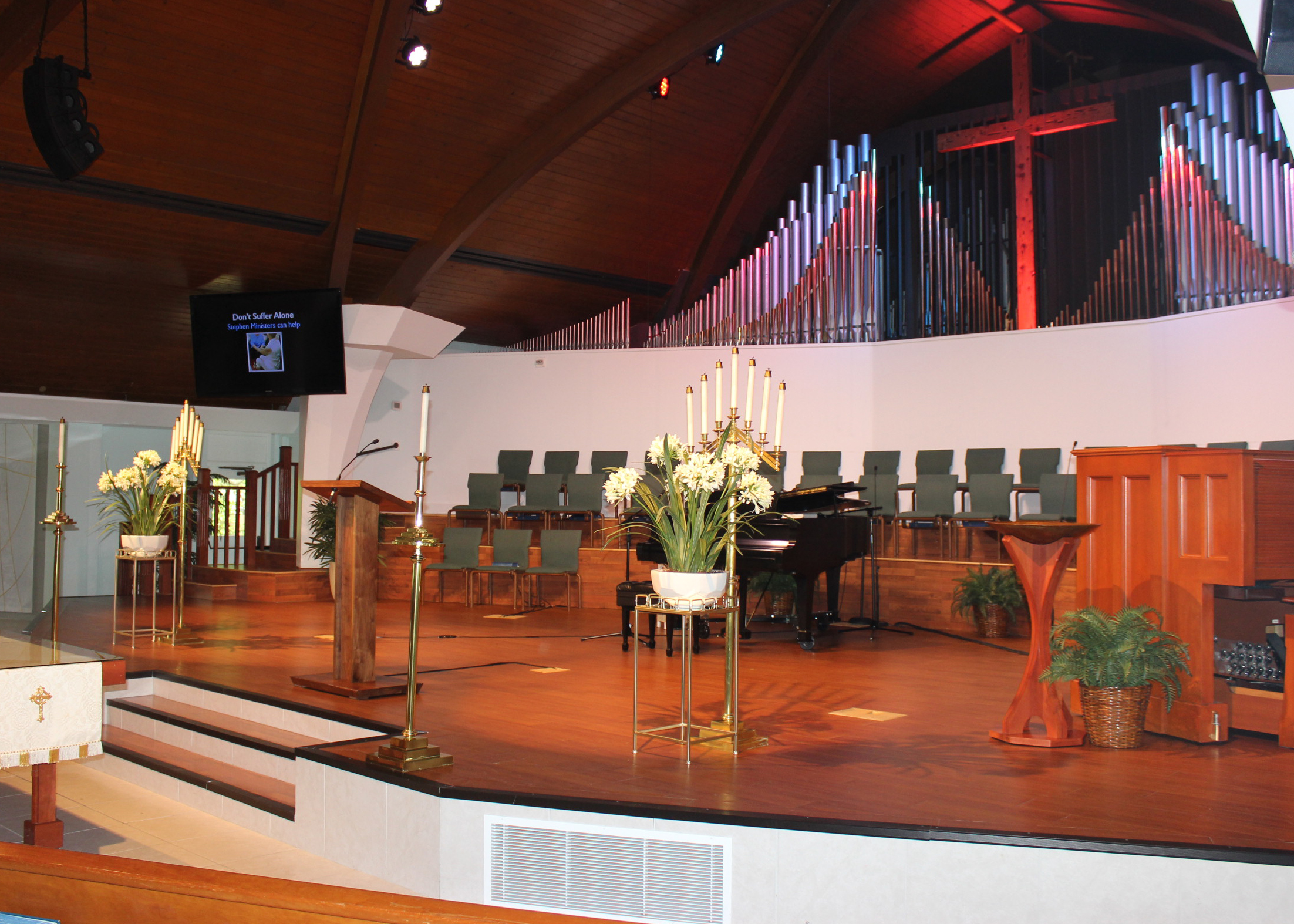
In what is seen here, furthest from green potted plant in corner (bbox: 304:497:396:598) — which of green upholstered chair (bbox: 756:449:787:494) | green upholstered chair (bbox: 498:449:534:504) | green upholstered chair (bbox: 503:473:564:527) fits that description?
green upholstered chair (bbox: 756:449:787:494)

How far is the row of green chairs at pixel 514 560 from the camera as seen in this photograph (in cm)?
877

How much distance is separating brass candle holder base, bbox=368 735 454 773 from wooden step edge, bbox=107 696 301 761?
0.65 meters

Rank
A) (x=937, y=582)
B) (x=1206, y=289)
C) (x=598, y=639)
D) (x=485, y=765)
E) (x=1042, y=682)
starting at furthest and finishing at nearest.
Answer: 1. (x=1206, y=289)
2. (x=937, y=582)
3. (x=598, y=639)
4. (x=1042, y=682)
5. (x=485, y=765)

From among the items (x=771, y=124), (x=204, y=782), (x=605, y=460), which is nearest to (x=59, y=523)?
(x=204, y=782)

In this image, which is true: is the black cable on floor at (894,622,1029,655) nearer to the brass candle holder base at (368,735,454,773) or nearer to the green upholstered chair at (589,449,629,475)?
the green upholstered chair at (589,449,629,475)

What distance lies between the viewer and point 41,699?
11.0 ft

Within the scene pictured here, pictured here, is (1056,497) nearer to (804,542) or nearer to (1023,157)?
(804,542)

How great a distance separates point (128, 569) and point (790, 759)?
8941mm

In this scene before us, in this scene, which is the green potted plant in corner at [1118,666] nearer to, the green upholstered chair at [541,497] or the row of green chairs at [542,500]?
the row of green chairs at [542,500]

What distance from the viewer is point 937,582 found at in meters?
7.76

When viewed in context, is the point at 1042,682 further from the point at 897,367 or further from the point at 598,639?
the point at 897,367

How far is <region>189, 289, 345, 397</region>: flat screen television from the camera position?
34.5ft

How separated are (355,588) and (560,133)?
6.43 metres

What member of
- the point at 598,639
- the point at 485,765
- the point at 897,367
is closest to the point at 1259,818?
the point at 485,765
